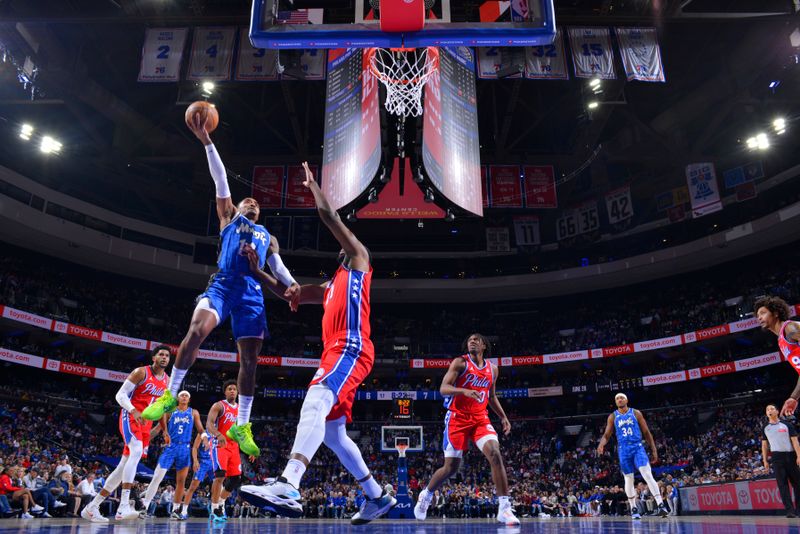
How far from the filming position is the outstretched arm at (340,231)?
4410 mm

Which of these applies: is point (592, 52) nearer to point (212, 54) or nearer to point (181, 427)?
point (212, 54)

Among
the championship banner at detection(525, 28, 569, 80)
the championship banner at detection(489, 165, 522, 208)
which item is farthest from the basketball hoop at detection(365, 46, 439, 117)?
the championship banner at detection(489, 165, 522, 208)

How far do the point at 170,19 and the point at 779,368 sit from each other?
30380mm

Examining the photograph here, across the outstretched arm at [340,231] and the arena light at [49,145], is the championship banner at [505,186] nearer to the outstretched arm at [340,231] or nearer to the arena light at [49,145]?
the outstretched arm at [340,231]

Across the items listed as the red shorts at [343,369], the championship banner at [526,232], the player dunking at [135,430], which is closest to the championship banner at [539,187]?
the championship banner at [526,232]

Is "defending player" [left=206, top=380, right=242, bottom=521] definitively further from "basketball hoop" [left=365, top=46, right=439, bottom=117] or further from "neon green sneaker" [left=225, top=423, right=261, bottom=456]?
"basketball hoop" [left=365, top=46, right=439, bottom=117]

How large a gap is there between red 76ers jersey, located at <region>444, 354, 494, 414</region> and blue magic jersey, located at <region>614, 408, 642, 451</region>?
4.17 meters

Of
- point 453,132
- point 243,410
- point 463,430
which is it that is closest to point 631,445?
point 463,430

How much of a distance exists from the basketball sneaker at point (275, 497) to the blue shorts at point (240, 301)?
2199mm

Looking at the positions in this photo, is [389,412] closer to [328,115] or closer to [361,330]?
[328,115]

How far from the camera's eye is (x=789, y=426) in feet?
30.9

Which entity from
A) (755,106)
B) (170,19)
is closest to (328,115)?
(170,19)

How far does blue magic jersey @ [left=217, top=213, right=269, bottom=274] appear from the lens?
5.68 m

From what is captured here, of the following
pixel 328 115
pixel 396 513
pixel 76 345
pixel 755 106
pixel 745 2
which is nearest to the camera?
pixel 328 115
